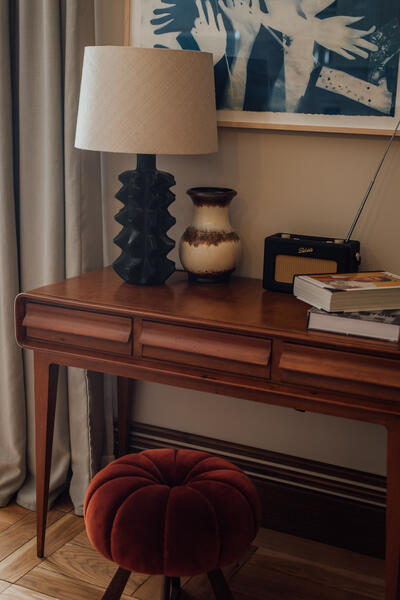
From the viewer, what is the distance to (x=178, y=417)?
2199 millimetres

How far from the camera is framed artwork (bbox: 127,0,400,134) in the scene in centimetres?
172

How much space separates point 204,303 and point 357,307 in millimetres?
389

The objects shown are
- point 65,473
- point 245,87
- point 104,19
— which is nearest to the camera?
point 245,87

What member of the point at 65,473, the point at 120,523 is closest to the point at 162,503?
the point at 120,523

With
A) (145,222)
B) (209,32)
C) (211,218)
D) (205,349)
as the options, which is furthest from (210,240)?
(209,32)

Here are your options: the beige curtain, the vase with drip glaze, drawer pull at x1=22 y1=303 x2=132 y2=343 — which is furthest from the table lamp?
drawer pull at x1=22 y1=303 x2=132 y2=343

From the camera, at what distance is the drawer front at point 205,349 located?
1.51m

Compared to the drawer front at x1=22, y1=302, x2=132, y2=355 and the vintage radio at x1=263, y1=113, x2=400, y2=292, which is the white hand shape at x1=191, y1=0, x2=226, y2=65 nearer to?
the vintage radio at x1=263, y1=113, x2=400, y2=292

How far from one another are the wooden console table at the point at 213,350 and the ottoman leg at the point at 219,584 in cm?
36

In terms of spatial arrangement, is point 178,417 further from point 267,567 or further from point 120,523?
point 120,523

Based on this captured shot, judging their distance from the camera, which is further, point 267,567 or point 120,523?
point 267,567

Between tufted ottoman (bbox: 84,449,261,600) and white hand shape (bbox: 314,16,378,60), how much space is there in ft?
3.60

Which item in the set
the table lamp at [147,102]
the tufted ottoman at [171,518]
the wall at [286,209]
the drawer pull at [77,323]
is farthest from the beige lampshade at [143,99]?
the tufted ottoman at [171,518]

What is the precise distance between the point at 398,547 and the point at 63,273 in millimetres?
1228
